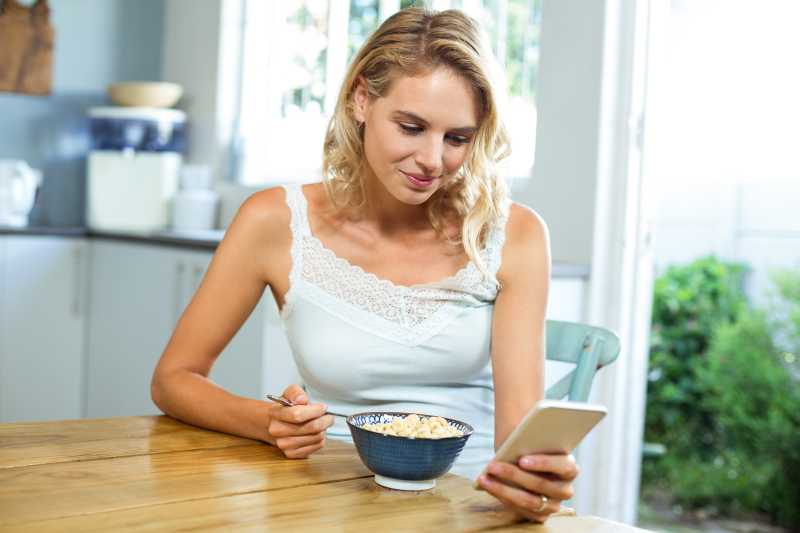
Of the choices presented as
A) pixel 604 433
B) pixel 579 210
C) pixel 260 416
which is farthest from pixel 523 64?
pixel 260 416

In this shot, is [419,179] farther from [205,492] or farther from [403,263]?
[205,492]

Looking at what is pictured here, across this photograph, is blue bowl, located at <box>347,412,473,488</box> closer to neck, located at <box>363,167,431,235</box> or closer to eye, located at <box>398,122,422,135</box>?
eye, located at <box>398,122,422,135</box>

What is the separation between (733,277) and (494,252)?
3150 millimetres

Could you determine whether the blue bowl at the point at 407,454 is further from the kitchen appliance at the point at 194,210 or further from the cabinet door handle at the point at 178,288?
the kitchen appliance at the point at 194,210

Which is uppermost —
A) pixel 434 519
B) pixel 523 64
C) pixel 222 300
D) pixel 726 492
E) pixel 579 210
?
pixel 523 64

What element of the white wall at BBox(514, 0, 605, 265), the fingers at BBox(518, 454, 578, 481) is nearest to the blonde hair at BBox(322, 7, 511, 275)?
the fingers at BBox(518, 454, 578, 481)

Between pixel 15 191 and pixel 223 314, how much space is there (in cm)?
246

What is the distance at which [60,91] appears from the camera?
4.26m

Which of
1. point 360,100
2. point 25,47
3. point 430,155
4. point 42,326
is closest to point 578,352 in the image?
point 430,155

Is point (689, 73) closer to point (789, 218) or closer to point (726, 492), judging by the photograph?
point (789, 218)

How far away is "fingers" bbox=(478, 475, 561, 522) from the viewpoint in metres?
1.12

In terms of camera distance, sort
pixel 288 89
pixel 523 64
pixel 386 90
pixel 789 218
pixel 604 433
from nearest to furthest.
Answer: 1. pixel 386 90
2. pixel 604 433
3. pixel 523 64
4. pixel 288 89
5. pixel 789 218

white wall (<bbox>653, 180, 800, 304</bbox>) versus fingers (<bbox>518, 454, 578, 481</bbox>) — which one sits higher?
white wall (<bbox>653, 180, 800, 304</bbox>)

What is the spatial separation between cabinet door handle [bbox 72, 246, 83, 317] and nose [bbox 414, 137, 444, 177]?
8.72ft
